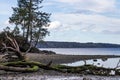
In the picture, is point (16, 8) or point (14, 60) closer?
point (14, 60)

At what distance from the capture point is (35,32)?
272 feet

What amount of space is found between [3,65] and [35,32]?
163 ft

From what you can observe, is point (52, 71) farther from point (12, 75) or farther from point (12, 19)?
point (12, 19)

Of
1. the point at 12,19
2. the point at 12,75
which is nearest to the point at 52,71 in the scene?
the point at 12,75

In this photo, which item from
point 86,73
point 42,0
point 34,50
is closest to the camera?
point 86,73

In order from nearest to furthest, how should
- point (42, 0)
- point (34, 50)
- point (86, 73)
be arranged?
point (86, 73), point (34, 50), point (42, 0)

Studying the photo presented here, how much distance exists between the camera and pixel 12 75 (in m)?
32.4

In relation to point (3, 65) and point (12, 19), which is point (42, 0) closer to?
point (12, 19)

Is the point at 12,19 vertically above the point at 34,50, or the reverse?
the point at 12,19

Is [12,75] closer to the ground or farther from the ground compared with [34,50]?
farther from the ground

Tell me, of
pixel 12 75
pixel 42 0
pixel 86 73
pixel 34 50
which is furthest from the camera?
pixel 42 0

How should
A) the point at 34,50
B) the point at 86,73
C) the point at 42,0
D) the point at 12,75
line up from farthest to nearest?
1. the point at 42,0
2. the point at 34,50
3. the point at 86,73
4. the point at 12,75

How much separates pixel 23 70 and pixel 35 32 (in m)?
50.0

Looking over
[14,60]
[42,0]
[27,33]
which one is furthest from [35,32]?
[14,60]
